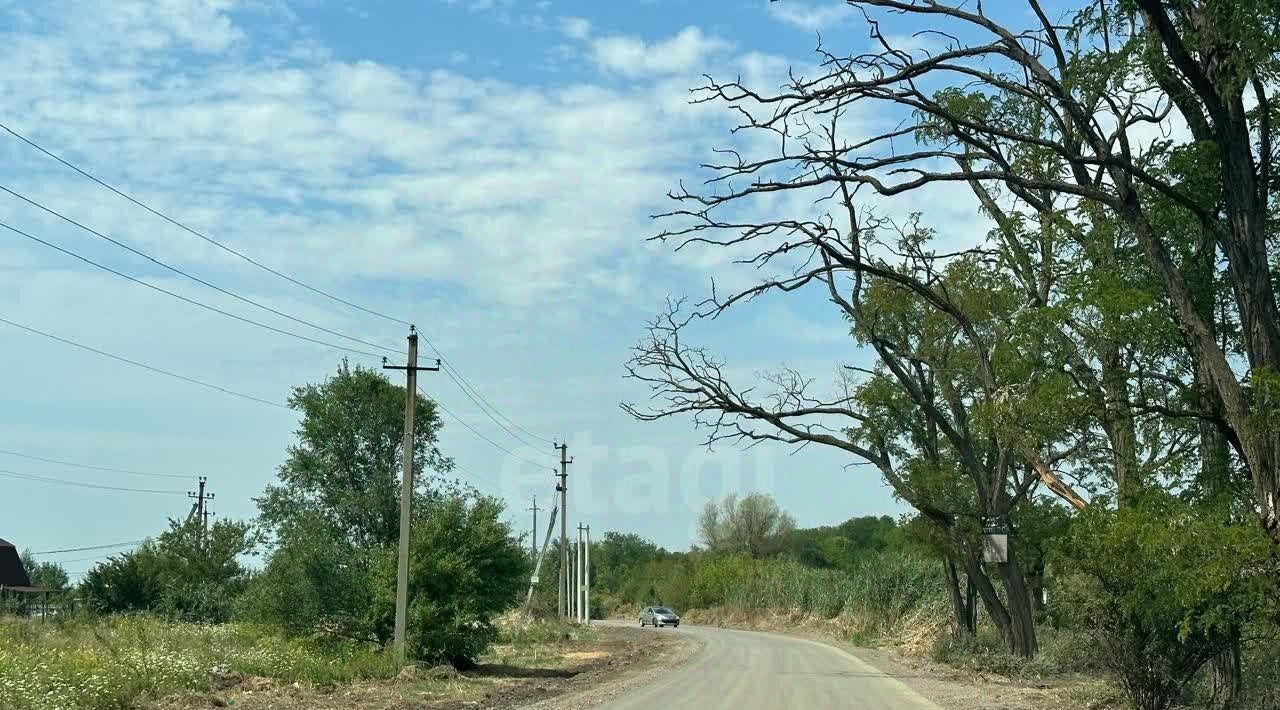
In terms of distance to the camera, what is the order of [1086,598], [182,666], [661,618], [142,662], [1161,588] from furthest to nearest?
[661,618], [182,666], [142,662], [1086,598], [1161,588]

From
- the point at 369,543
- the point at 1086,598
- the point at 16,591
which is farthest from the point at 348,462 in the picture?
the point at 16,591

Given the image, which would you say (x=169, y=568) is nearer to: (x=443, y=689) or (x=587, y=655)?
(x=587, y=655)

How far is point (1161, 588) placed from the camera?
1752 centimetres

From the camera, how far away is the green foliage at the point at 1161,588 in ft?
42.1

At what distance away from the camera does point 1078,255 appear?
2031 cm

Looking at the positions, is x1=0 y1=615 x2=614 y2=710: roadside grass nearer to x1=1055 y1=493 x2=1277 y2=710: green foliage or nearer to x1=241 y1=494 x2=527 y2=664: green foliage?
x1=241 y1=494 x2=527 y2=664: green foliage

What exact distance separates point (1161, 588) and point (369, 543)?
25708mm

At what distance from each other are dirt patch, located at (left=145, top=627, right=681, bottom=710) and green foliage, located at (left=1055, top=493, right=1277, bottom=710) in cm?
1054

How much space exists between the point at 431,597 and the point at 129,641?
319 inches

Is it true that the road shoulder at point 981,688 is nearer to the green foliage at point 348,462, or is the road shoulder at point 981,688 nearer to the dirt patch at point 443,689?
the dirt patch at point 443,689

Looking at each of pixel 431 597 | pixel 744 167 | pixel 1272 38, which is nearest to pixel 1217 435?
pixel 1272 38

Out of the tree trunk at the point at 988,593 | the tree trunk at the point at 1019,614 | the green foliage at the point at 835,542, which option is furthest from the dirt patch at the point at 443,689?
the green foliage at the point at 835,542

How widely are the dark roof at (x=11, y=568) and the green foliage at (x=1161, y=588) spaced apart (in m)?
76.0

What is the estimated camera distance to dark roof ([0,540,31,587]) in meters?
78.7
